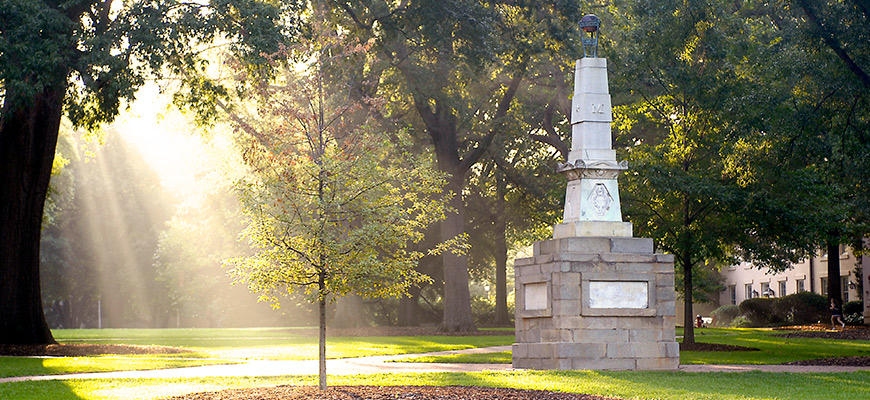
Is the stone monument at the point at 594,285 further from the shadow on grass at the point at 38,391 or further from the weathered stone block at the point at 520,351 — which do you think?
the shadow on grass at the point at 38,391

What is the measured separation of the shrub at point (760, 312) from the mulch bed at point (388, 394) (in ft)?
127

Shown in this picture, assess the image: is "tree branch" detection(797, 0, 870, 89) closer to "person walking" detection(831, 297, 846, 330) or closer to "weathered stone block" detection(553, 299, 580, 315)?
"weathered stone block" detection(553, 299, 580, 315)

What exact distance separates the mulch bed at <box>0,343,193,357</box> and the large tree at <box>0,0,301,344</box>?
1047 millimetres

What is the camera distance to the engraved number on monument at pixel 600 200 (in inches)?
731

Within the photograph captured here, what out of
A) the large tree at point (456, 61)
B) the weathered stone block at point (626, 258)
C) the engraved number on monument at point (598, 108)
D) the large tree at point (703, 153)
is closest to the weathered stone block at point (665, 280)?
the weathered stone block at point (626, 258)

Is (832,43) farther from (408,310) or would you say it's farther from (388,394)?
(408,310)

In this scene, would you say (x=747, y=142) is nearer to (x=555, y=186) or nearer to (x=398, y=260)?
(x=555, y=186)

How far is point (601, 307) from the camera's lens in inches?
699

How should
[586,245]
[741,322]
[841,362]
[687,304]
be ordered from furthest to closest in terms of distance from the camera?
[741,322] < [687,304] < [841,362] < [586,245]

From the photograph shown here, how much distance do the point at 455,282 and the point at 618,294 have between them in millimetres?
18176

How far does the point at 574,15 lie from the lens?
3106 cm

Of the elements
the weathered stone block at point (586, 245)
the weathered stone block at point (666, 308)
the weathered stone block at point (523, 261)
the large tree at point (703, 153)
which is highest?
the large tree at point (703, 153)

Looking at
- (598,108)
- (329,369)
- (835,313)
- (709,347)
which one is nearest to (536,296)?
(598,108)

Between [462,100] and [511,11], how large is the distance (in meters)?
3.77
